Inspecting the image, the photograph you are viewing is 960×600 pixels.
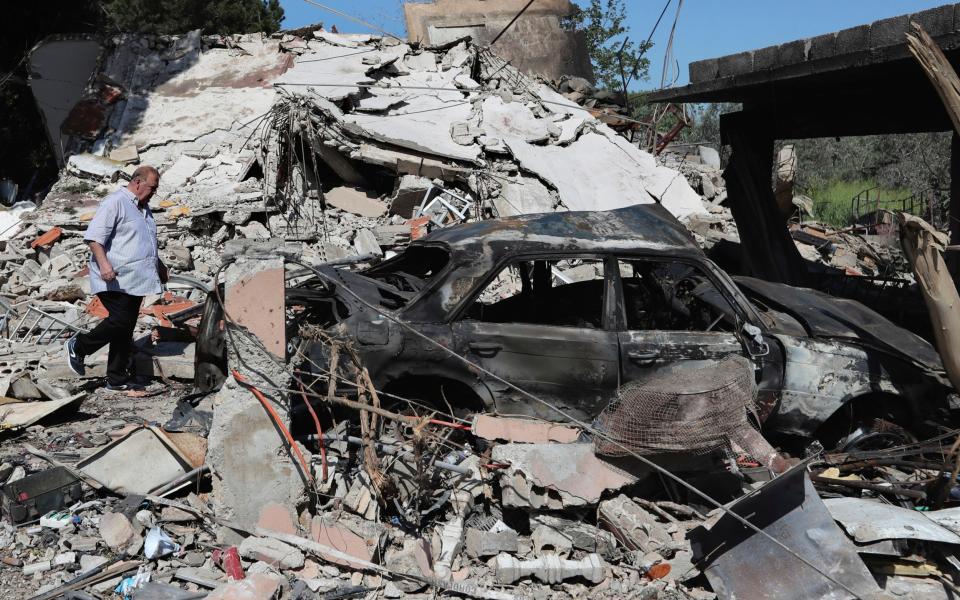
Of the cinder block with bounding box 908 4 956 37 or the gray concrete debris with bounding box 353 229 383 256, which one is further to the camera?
the gray concrete debris with bounding box 353 229 383 256

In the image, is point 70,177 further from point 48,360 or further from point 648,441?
point 648,441

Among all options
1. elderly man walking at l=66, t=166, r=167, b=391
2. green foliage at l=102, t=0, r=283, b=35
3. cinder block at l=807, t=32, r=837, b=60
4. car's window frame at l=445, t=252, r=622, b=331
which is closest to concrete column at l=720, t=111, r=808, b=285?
cinder block at l=807, t=32, r=837, b=60

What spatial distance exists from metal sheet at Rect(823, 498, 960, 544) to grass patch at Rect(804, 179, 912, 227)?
14.1 metres

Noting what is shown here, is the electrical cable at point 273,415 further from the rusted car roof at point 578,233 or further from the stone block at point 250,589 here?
the rusted car roof at point 578,233

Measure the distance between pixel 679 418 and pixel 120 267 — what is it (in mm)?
4048

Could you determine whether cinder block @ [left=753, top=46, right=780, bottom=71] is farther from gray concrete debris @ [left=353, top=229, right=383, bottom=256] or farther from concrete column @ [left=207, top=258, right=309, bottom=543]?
concrete column @ [left=207, top=258, right=309, bottom=543]

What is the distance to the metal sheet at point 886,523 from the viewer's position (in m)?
3.84

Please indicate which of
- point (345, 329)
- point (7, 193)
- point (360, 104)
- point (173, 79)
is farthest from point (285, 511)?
point (7, 193)

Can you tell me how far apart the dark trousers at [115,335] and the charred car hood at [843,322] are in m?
4.38

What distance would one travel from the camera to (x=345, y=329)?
4484 mm

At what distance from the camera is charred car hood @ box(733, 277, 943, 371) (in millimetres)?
4930

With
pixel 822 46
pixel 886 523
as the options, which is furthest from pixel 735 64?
pixel 886 523

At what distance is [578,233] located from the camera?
495cm

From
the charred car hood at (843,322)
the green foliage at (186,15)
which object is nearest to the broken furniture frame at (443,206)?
the charred car hood at (843,322)
